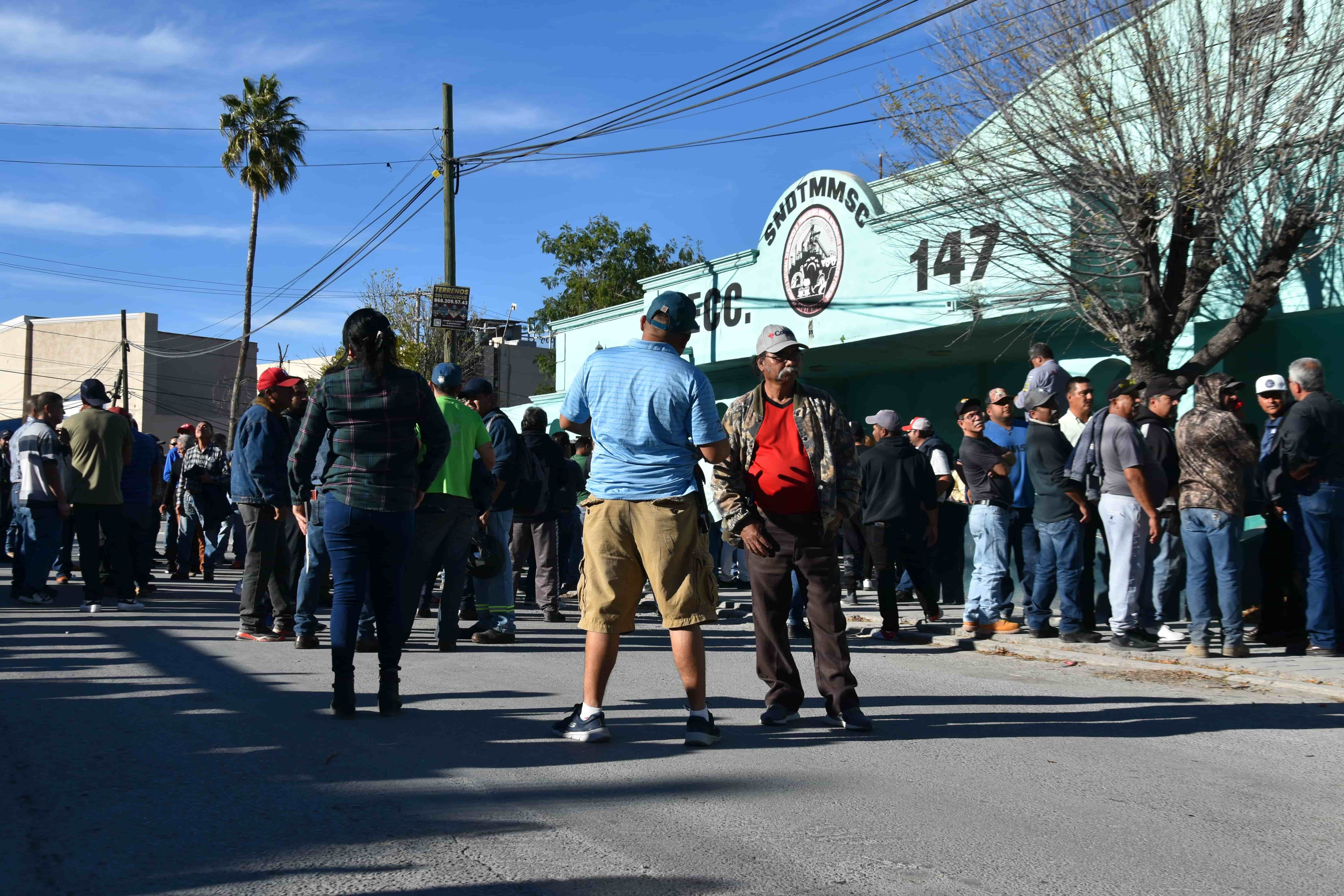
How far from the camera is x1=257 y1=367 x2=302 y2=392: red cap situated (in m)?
8.43

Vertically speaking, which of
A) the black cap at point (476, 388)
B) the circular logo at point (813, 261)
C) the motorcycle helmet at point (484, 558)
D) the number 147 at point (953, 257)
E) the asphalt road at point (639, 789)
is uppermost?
the circular logo at point (813, 261)

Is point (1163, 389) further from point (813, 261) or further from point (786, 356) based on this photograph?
point (813, 261)

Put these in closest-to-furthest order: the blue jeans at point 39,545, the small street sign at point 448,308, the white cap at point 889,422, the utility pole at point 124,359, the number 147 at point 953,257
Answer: the white cap at point 889,422
the blue jeans at point 39,545
the number 147 at point 953,257
the small street sign at point 448,308
the utility pole at point 124,359

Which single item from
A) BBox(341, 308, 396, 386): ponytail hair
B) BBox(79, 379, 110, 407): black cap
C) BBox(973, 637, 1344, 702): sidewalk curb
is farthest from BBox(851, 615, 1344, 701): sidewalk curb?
BBox(79, 379, 110, 407): black cap

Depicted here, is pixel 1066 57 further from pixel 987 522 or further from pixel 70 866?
pixel 70 866

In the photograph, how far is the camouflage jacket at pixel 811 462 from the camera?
18.0 feet

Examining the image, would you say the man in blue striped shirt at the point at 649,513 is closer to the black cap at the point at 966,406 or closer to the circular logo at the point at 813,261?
the black cap at the point at 966,406

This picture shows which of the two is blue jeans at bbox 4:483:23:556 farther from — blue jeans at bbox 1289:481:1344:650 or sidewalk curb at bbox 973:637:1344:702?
blue jeans at bbox 1289:481:1344:650

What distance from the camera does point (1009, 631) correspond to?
9711mm

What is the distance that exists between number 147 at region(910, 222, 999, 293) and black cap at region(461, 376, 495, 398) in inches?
270

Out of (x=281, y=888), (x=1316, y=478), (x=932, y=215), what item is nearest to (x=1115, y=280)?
(x=932, y=215)

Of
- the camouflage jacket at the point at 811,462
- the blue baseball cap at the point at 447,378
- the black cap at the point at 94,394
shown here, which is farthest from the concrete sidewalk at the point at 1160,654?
the black cap at the point at 94,394

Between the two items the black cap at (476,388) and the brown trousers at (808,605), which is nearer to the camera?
the brown trousers at (808,605)

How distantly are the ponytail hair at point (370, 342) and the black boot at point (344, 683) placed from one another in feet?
4.27
